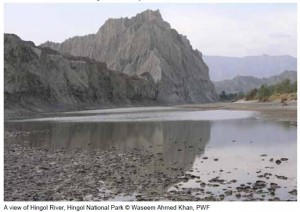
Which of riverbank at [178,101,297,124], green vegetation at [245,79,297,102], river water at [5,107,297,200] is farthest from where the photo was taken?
green vegetation at [245,79,297,102]

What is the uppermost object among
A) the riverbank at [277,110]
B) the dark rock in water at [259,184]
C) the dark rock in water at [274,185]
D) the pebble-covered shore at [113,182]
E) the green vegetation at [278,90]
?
the green vegetation at [278,90]

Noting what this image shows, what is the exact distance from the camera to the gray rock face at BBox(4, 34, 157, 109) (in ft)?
234

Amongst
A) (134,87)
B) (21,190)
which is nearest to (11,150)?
(21,190)

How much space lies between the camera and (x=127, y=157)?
17.3 meters

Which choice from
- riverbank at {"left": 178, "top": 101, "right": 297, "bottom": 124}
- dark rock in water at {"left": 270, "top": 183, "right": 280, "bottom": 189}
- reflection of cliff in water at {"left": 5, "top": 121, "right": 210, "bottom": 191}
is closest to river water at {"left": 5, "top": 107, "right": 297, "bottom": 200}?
reflection of cliff in water at {"left": 5, "top": 121, "right": 210, "bottom": 191}

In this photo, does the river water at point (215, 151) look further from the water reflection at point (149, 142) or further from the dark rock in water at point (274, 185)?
the dark rock in water at point (274, 185)

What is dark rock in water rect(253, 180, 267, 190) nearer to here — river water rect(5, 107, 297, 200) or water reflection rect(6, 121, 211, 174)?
river water rect(5, 107, 297, 200)

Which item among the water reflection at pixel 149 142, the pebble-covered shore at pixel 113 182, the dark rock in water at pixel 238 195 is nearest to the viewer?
the dark rock in water at pixel 238 195

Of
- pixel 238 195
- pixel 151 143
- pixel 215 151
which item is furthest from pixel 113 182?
pixel 151 143

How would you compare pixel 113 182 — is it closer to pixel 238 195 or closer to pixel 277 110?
pixel 238 195

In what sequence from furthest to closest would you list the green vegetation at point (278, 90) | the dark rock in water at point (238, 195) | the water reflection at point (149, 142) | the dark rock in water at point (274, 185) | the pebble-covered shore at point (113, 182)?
the green vegetation at point (278, 90) < the water reflection at point (149, 142) < the dark rock in water at point (274, 185) < the pebble-covered shore at point (113, 182) < the dark rock in water at point (238, 195)

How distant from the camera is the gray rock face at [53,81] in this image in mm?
71250

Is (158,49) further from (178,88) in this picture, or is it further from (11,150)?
(11,150)

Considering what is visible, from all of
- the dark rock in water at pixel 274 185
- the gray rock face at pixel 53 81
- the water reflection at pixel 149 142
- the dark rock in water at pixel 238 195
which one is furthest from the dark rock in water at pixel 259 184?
the gray rock face at pixel 53 81
